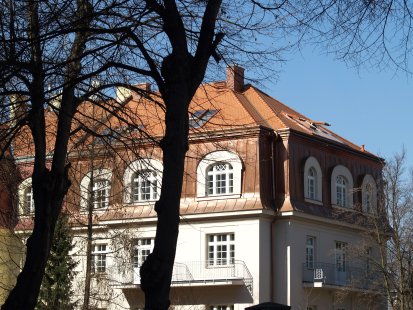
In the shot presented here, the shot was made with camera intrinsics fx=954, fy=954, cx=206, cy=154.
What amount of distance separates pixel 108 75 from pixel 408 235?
1199 inches

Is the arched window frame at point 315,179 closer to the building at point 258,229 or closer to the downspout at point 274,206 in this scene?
the building at point 258,229

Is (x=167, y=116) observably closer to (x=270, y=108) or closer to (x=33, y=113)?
(x=33, y=113)

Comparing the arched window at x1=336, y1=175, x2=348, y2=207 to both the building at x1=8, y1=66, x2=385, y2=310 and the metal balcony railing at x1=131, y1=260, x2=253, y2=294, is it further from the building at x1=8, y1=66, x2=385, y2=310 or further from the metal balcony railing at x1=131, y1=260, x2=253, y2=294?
the metal balcony railing at x1=131, y1=260, x2=253, y2=294

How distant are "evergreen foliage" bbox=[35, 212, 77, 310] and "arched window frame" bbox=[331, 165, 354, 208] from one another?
60.7ft

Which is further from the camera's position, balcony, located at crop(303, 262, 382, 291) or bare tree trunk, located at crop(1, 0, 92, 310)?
balcony, located at crop(303, 262, 382, 291)

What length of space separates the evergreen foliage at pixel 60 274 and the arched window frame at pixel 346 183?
60.7ft

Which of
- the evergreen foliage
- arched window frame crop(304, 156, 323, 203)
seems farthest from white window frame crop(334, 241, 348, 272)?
the evergreen foliage

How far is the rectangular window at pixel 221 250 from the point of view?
45281mm

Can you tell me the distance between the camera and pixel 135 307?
4719 centimetres

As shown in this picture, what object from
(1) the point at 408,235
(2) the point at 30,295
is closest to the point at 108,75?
(2) the point at 30,295

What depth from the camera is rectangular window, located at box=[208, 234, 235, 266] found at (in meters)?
45.3

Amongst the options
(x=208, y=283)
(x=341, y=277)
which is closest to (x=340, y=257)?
(x=341, y=277)

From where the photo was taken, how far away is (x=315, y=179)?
4841 centimetres

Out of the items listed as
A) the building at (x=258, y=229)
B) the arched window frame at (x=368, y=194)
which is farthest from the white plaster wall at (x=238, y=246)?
the arched window frame at (x=368, y=194)
